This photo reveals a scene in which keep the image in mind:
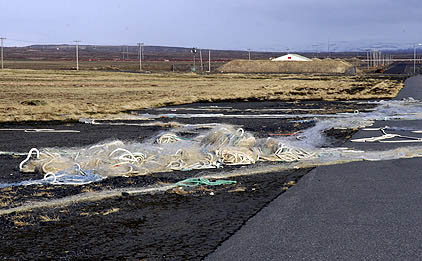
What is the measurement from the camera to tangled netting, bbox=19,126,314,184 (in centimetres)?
994

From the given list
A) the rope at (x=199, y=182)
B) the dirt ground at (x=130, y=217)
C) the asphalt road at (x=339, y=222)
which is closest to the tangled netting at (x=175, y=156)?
the dirt ground at (x=130, y=217)

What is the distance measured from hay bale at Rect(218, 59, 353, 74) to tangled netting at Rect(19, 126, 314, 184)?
94.7 meters

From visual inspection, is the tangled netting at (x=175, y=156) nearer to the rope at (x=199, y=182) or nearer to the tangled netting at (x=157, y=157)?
the tangled netting at (x=157, y=157)

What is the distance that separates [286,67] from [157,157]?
102509 mm

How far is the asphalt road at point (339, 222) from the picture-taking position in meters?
5.59

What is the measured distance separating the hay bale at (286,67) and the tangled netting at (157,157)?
94.7 m

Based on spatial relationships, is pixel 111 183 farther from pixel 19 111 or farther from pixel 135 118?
pixel 19 111

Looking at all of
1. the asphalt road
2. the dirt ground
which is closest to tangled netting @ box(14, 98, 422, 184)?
the dirt ground

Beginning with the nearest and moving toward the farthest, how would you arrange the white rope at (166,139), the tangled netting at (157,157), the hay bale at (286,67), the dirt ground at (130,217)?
the dirt ground at (130,217)
the tangled netting at (157,157)
the white rope at (166,139)
the hay bale at (286,67)

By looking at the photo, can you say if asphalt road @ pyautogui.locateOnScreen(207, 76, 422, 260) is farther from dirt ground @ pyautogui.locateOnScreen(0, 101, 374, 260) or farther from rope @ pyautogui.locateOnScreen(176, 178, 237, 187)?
rope @ pyautogui.locateOnScreen(176, 178, 237, 187)

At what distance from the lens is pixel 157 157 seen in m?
10.9

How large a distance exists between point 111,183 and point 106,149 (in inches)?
71.6

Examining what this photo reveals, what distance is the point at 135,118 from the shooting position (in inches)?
828

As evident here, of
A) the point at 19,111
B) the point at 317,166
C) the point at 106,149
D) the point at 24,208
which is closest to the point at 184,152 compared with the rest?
the point at 106,149
